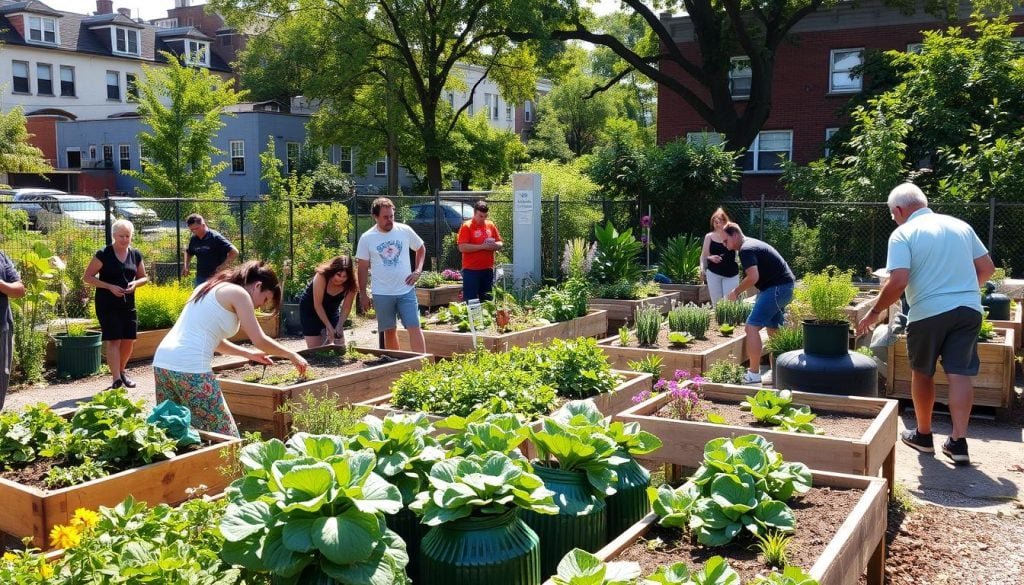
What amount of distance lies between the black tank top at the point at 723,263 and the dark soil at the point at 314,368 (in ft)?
15.4

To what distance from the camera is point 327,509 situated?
2551 mm

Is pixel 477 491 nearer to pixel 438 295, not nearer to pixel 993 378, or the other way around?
pixel 993 378

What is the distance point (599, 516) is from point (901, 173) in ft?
50.9

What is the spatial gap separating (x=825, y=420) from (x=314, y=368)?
3.96 metres

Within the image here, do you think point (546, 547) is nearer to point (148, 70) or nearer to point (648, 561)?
point (648, 561)

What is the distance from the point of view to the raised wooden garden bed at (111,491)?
4082 mm

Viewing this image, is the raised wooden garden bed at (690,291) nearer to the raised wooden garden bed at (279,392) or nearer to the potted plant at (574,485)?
the raised wooden garden bed at (279,392)

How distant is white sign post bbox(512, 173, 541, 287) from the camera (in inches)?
547

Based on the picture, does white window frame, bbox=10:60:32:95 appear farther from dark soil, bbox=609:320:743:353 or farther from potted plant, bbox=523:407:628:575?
potted plant, bbox=523:407:628:575

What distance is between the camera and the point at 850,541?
3.57 metres

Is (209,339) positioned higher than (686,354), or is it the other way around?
(209,339)

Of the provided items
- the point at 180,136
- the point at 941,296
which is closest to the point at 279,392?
the point at 941,296

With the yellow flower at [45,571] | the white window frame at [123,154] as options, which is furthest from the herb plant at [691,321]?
the white window frame at [123,154]

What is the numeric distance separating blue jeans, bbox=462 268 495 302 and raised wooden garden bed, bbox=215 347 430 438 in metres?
4.02
